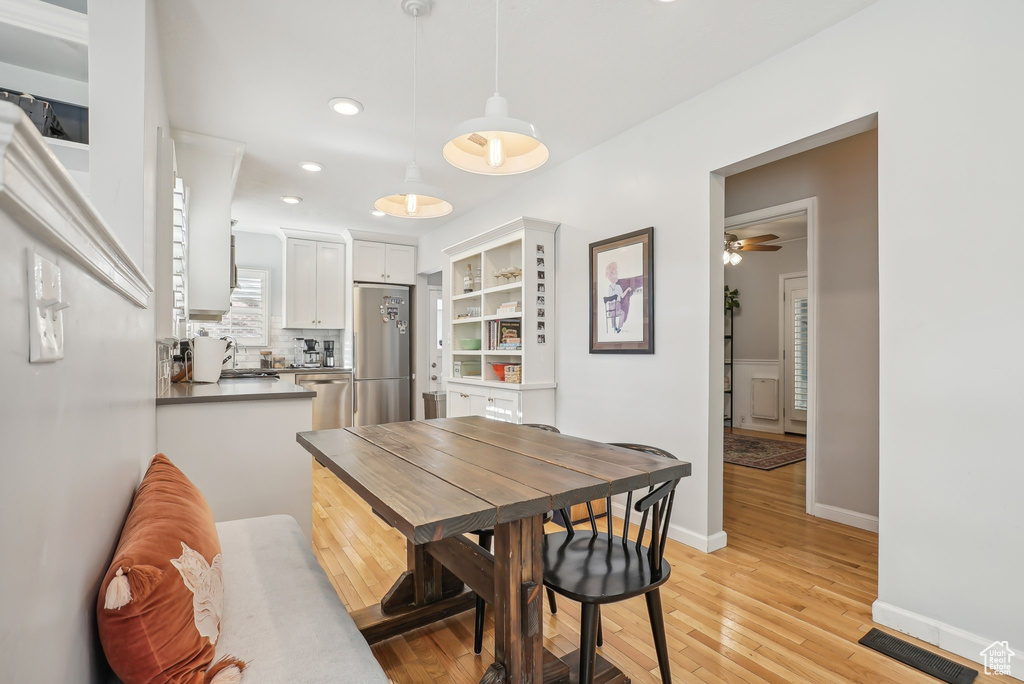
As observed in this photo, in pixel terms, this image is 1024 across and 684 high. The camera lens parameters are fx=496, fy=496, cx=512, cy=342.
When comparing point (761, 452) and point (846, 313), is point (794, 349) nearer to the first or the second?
point (761, 452)

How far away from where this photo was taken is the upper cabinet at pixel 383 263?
19.7 feet

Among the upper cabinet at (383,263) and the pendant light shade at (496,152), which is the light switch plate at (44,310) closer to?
the pendant light shade at (496,152)

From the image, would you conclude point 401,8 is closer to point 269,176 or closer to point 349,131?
point 349,131

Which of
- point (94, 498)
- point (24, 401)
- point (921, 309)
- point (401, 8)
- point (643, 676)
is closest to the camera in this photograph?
point (24, 401)

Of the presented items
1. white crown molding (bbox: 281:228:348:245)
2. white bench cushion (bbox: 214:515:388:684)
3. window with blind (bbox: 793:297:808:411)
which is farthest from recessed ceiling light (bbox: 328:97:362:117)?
window with blind (bbox: 793:297:808:411)

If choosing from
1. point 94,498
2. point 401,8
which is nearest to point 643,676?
point 94,498

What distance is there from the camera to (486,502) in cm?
117

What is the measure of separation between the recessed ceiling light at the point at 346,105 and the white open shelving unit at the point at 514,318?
1321mm

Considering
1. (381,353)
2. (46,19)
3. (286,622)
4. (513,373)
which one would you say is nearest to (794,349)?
(513,373)

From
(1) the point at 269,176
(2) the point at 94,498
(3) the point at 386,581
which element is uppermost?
(1) the point at 269,176

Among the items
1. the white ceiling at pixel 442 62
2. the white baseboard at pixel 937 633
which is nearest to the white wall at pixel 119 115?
the white ceiling at pixel 442 62

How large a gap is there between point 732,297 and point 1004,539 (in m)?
5.91

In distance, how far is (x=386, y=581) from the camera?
2396mm

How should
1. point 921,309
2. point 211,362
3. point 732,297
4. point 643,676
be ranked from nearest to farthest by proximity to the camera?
point 643,676
point 921,309
point 211,362
point 732,297
